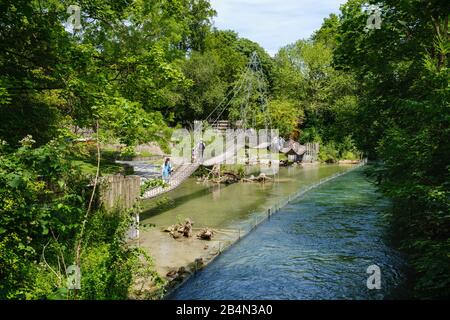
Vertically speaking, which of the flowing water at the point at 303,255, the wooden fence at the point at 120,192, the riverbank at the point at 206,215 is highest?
Result: the wooden fence at the point at 120,192

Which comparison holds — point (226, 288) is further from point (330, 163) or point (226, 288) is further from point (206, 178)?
point (330, 163)

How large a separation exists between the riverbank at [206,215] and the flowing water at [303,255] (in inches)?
7.2

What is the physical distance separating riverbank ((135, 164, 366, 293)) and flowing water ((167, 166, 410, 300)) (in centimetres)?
18

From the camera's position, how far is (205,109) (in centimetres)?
5012

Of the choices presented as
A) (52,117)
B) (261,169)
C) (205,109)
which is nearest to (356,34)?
(52,117)

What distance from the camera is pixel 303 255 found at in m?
13.7

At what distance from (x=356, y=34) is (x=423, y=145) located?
19.7 feet

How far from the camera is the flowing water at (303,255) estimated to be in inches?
420

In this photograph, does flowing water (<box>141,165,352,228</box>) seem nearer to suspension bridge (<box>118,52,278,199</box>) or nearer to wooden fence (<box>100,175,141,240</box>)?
suspension bridge (<box>118,52,278,199</box>)

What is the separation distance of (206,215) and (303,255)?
6.89m

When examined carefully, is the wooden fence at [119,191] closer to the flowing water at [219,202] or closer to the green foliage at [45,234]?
the flowing water at [219,202]

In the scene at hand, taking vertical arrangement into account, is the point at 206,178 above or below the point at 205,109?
below

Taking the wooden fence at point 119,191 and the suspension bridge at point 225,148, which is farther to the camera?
the suspension bridge at point 225,148

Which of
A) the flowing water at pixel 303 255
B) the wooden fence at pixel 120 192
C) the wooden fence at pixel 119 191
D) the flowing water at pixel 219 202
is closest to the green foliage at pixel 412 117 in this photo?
the flowing water at pixel 303 255
